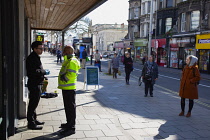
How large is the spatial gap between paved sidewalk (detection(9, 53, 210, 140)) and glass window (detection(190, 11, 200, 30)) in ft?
65.5

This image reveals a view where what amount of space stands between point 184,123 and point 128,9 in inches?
1683

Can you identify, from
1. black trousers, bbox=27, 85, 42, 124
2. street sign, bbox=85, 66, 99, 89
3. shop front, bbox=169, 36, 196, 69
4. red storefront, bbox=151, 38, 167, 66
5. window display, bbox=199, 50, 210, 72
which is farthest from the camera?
red storefront, bbox=151, 38, 167, 66

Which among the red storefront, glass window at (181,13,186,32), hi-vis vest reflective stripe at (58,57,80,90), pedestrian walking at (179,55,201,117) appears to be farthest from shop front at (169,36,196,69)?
hi-vis vest reflective stripe at (58,57,80,90)

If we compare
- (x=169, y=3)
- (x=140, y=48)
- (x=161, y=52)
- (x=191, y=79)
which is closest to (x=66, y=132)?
(x=191, y=79)

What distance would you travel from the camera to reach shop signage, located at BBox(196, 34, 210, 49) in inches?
945

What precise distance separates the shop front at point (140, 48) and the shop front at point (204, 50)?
14593mm

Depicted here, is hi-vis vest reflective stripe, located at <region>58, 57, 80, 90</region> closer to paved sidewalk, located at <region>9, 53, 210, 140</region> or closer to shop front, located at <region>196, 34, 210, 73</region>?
paved sidewalk, located at <region>9, 53, 210, 140</region>

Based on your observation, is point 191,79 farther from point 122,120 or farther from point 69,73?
point 69,73

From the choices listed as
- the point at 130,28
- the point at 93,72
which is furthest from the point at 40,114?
the point at 130,28

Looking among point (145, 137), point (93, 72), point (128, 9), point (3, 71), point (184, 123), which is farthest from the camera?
point (128, 9)

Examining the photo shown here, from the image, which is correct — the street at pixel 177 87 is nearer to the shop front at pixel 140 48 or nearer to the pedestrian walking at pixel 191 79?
the pedestrian walking at pixel 191 79

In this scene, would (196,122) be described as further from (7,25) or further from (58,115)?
(7,25)

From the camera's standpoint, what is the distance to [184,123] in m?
6.36

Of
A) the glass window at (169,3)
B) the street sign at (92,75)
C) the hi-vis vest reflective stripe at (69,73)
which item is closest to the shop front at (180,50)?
the glass window at (169,3)
